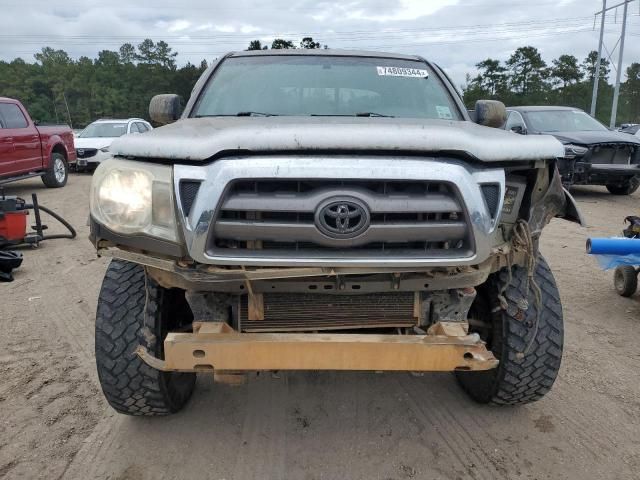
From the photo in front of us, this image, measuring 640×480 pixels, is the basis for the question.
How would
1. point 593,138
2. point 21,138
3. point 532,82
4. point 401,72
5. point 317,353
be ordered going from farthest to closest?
point 532,82
point 21,138
point 593,138
point 401,72
point 317,353

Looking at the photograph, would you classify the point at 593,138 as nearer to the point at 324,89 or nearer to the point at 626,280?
the point at 626,280

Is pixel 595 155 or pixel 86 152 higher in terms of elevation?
pixel 595 155

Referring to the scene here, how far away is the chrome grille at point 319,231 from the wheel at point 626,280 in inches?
132

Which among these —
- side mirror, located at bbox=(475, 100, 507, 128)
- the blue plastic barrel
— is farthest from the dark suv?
side mirror, located at bbox=(475, 100, 507, 128)

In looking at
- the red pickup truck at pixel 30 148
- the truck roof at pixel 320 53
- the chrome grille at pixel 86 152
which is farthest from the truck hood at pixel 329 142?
the chrome grille at pixel 86 152

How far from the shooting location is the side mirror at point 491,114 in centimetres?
337

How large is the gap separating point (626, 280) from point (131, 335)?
429 centimetres

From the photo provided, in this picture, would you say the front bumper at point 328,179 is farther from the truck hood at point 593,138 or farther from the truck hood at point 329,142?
the truck hood at point 593,138

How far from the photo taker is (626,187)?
10.8 metres

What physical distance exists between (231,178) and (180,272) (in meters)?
0.45

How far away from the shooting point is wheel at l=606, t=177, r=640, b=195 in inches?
413

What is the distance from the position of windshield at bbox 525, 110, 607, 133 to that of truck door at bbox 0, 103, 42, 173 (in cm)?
1037

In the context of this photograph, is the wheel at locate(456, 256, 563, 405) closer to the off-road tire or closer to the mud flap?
the mud flap

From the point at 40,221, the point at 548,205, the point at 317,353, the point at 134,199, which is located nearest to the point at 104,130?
the point at 40,221
